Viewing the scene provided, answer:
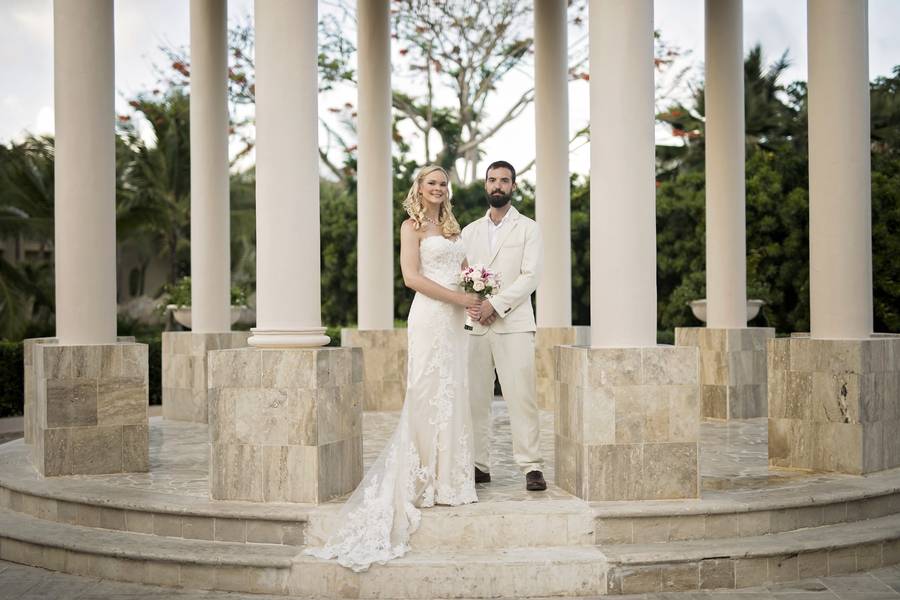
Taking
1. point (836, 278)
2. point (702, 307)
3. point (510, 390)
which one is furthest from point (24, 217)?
point (836, 278)

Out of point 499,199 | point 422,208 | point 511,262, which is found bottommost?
point 511,262

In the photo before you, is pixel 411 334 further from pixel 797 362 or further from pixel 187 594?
pixel 797 362

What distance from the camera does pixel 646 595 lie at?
343 inches

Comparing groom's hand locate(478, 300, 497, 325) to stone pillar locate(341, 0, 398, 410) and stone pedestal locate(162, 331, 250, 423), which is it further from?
stone pedestal locate(162, 331, 250, 423)

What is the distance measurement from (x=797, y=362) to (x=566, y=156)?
8628mm

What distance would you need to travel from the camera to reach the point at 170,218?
38.0 metres

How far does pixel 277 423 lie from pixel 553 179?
11238 mm

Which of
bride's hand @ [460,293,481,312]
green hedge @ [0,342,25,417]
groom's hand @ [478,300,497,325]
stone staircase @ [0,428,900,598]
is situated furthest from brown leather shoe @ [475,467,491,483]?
green hedge @ [0,342,25,417]

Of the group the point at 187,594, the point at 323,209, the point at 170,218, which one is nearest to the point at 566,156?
the point at 187,594

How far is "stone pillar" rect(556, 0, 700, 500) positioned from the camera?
981cm

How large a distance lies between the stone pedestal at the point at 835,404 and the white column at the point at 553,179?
7.48 meters

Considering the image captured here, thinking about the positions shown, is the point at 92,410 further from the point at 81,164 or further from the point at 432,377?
the point at 432,377

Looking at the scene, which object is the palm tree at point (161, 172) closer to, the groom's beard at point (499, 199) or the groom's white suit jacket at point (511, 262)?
the groom's white suit jacket at point (511, 262)

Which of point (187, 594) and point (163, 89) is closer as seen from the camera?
point (187, 594)
